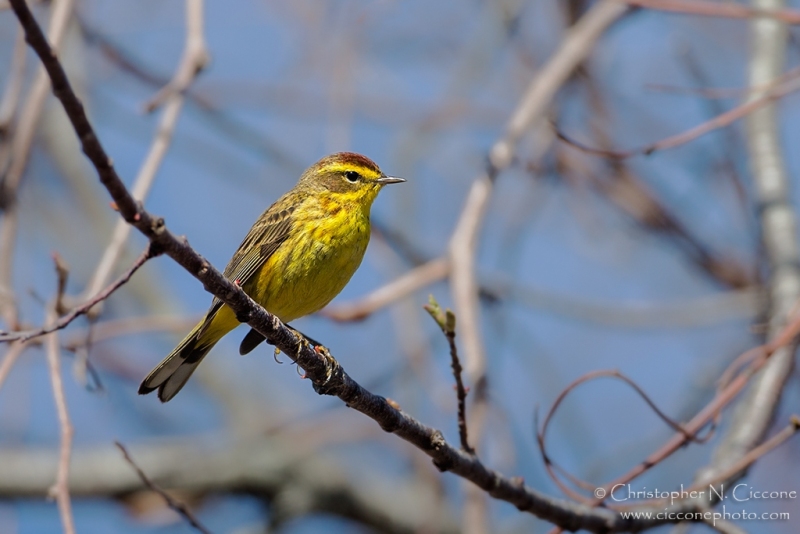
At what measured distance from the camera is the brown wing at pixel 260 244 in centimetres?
468

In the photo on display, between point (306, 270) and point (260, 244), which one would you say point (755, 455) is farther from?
point (260, 244)

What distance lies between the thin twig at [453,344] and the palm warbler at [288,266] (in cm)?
147

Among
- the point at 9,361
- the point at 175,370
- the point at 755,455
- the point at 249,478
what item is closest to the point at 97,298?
the point at 9,361

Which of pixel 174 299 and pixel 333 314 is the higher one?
pixel 174 299

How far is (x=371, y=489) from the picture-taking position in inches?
317

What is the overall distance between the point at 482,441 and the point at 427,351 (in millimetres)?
1697

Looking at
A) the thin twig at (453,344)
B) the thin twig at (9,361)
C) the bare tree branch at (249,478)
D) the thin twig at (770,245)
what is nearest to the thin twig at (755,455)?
the thin twig at (770,245)

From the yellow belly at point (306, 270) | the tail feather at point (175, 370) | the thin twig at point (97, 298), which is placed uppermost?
the yellow belly at point (306, 270)

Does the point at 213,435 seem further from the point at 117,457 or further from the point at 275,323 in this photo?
the point at 275,323

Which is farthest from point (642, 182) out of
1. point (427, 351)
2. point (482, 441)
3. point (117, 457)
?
point (117, 457)

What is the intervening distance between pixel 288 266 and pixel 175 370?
31.4 inches

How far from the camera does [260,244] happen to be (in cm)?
478

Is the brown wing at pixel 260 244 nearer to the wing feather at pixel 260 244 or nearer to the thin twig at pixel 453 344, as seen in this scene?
the wing feather at pixel 260 244

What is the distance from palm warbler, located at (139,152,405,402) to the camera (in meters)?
4.48
